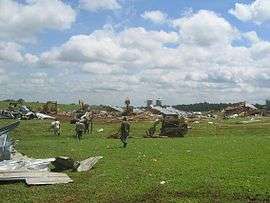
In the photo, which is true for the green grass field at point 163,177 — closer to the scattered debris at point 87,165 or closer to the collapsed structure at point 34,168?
the scattered debris at point 87,165

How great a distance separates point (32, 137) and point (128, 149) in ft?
64.6

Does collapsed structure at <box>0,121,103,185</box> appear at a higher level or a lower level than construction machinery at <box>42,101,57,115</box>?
lower

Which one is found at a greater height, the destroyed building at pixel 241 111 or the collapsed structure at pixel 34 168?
the destroyed building at pixel 241 111

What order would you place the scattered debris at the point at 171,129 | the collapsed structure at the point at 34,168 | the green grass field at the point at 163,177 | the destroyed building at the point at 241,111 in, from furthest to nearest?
the destroyed building at the point at 241,111 < the scattered debris at the point at 171,129 < the collapsed structure at the point at 34,168 < the green grass field at the point at 163,177

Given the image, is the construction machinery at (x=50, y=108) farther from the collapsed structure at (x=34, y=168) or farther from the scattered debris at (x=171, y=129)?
the collapsed structure at (x=34, y=168)

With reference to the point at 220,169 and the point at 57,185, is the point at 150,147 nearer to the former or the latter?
the point at 220,169

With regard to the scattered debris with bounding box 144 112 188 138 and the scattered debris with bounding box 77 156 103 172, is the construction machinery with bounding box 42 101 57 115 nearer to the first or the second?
→ the scattered debris with bounding box 144 112 188 138

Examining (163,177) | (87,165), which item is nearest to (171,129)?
(87,165)

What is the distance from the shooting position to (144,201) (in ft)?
63.8

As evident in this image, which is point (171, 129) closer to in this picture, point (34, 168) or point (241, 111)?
point (34, 168)

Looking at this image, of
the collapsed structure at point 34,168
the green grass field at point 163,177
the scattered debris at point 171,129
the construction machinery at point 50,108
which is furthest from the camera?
the construction machinery at point 50,108

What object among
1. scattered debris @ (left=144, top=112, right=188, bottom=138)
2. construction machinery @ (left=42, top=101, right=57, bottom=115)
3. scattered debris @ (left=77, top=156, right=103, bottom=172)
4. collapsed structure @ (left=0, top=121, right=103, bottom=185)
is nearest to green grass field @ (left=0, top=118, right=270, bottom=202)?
scattered debris @ (left=77, top=156, right=103, bottom=172)

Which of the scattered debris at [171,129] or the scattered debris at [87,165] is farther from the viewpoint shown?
the scattered debris at [171,129]

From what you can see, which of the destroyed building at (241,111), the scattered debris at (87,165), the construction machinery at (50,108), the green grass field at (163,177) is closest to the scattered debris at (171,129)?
the green grass field at (163,177)
